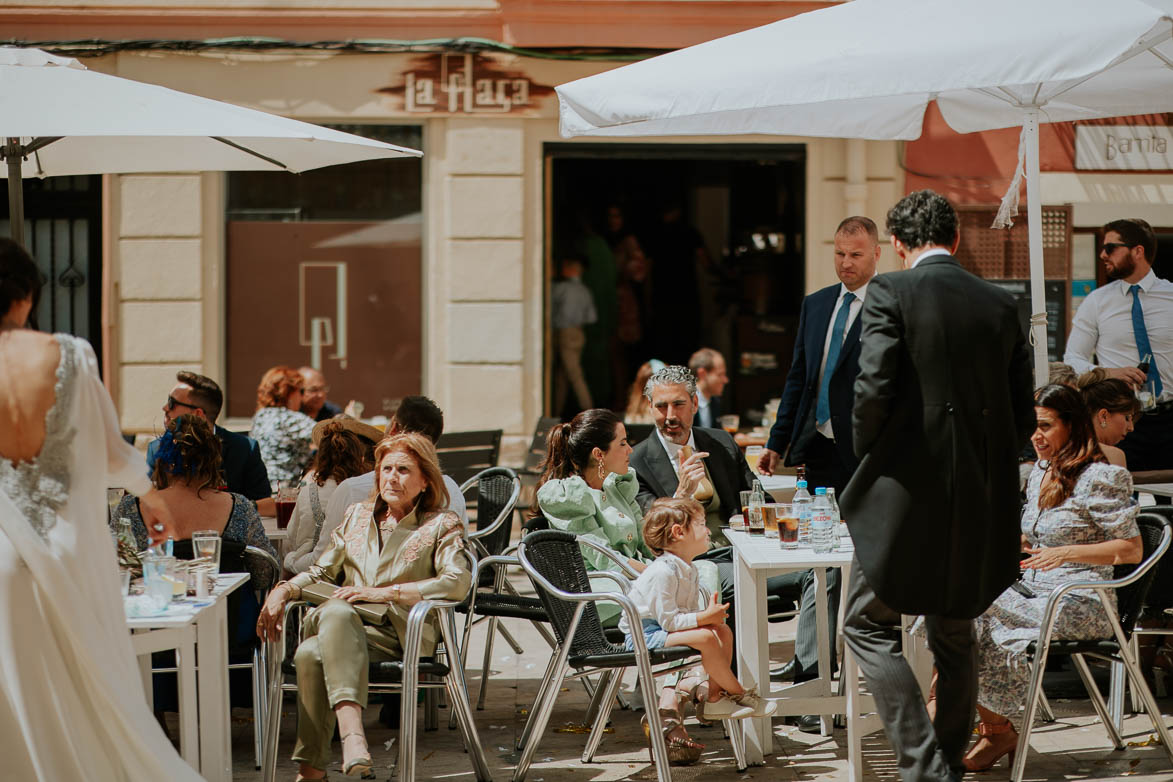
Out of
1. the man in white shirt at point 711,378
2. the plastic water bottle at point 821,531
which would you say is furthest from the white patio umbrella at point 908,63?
the man in white shirt at point 711,378

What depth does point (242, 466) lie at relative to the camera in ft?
21.2

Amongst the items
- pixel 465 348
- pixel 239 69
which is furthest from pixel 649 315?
pixel 239 69

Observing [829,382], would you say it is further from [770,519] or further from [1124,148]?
[1124,148]

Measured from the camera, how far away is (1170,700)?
19.5 feet

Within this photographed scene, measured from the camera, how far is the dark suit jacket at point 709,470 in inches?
248

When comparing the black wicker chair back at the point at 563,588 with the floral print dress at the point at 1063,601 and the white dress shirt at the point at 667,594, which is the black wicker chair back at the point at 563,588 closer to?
the white dress shirt at the point at 667,594

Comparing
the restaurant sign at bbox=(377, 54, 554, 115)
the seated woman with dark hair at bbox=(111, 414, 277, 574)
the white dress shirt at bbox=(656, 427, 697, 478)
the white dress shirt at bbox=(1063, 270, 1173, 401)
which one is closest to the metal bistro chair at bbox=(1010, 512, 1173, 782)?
the white dress shirt at bbox=(656, 427, 697, 478)

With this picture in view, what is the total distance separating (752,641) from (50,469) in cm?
253

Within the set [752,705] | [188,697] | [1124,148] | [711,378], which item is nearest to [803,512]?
[752,705]

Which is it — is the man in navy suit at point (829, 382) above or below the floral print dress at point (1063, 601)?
above

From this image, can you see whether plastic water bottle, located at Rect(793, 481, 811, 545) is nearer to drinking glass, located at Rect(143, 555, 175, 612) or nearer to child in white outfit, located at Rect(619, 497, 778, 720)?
child in white outfit, located at Rect(619, 497, 778, 720)

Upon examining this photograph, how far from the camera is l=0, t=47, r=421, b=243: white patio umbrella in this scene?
17.1 ft

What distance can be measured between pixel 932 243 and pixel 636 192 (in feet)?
26.2

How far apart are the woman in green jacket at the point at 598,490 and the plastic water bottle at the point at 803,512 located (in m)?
0.45
